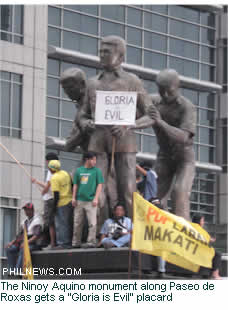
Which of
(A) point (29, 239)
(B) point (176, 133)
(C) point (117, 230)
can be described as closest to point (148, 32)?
(B) point (176, 133)

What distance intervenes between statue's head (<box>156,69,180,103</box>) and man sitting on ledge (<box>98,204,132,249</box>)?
275cm

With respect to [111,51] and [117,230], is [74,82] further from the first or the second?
[117,230]

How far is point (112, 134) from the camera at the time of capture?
18391 mm

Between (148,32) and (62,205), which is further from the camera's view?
(148,32)

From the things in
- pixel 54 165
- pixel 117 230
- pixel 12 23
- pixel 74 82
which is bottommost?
pixel 117 230

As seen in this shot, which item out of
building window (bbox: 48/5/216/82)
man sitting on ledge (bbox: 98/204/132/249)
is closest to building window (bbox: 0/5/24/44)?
building window (bbox: 48/5/216/82)

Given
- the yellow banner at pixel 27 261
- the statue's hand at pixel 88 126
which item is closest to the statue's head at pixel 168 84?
the statue's hand at pixel 88 126

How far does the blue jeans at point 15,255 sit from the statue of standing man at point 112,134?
5.09ft

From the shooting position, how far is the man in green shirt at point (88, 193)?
58.7 feet

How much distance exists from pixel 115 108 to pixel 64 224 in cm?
214

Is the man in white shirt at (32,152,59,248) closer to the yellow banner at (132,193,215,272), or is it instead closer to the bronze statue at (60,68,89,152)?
the bronze statue at (60,68,89,152)

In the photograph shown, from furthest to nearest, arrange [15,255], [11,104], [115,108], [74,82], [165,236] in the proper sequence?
[11,104] → [15,255] → [74,82] → [115,108] → [165,236]

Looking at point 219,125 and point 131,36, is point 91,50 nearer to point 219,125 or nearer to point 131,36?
point 131,36

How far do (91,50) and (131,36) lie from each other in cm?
256
